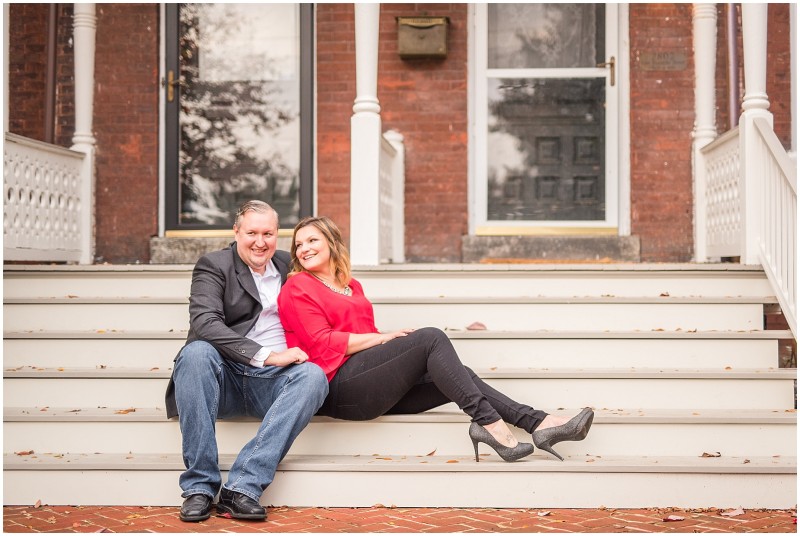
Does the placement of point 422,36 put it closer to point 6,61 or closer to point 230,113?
point 230,113

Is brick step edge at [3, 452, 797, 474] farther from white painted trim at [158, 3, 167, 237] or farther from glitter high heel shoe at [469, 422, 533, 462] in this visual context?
white painted trim at [158, 3, 167, 237]

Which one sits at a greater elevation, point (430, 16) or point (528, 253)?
point (430, 16)

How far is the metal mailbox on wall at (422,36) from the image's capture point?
7184 millimetres

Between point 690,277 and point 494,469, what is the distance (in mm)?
2140

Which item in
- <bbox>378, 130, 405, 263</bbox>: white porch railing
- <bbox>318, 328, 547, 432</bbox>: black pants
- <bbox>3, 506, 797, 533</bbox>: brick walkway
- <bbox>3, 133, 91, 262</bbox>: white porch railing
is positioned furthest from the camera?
<bbox>378, 130, 405, 263</bbox>: white porch railing

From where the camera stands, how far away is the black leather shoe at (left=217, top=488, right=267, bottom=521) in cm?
360

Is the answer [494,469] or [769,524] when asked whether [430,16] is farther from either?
[769,524]

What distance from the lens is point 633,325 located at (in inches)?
199

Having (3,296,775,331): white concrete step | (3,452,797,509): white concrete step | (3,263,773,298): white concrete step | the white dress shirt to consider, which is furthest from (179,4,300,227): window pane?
(3,452,797,509): white concrete step

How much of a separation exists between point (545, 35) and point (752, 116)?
93.2 inches

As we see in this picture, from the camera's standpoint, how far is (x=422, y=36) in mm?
7211

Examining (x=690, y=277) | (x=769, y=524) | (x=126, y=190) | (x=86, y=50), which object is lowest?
(x=769, y=524)

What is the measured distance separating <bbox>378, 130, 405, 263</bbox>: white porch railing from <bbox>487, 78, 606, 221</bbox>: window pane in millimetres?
801

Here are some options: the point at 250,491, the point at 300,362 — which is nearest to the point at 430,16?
the point at 300,362
